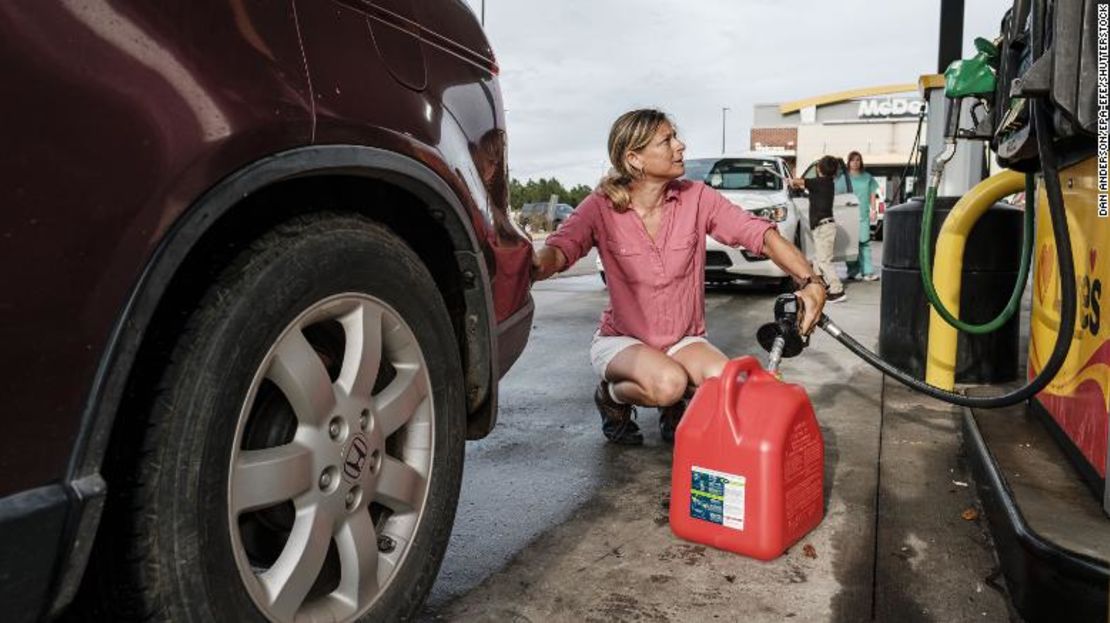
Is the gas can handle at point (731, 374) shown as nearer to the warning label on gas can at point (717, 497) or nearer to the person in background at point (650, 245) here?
the warning label on gas can at point (717, 497)

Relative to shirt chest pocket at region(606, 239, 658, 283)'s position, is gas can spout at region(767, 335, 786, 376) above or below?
below

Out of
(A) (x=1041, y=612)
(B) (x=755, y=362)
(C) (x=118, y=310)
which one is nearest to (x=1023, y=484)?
(A) (x=1041, y=612)

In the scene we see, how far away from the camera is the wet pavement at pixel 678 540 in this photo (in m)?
2.11

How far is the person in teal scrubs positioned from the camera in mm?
10477

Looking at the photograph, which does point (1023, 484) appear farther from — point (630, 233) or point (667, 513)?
point (630, 233)

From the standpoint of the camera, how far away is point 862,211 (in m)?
10.4

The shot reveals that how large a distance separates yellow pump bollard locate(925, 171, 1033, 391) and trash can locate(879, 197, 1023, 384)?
104mm

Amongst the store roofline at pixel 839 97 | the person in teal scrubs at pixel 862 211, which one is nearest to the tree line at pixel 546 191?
the store roofline at pixel 839 97

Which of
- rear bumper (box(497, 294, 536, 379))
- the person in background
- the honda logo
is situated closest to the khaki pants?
the person in background

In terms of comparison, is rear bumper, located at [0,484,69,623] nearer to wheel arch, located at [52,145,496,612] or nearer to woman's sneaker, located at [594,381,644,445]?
wheel arch, located at [52,145,496,612]

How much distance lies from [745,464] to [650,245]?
1152mm

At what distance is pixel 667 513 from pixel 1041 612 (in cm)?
108

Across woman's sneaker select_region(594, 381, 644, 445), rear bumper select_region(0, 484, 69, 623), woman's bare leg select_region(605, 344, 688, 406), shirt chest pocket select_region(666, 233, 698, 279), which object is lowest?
woman's sneaker select_region(594, 381, 644, 445)

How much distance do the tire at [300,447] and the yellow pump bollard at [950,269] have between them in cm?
295
